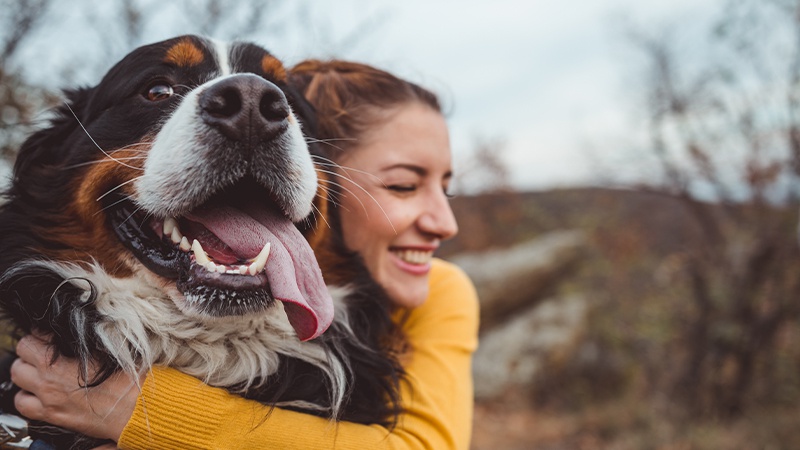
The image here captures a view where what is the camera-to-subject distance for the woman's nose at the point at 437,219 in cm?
254

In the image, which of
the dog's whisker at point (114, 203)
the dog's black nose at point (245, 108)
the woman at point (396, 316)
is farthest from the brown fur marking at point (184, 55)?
the woman at point (396, 316)

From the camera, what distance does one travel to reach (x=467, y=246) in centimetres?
1129

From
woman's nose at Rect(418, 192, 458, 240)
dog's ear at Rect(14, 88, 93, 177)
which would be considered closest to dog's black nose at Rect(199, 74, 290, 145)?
dog's ear at Rect(14, 88, 93, 177)

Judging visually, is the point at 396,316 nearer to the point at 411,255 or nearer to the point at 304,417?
the point at 411,255

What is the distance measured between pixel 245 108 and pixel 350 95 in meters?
1.04

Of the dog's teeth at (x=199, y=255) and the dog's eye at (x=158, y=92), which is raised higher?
the dog's eye at (x=158, y=92)

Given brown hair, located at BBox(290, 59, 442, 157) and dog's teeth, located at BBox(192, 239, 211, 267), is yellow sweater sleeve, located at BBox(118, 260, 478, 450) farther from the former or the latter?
brown hair, located at BBox(290, 59, 442, 157)

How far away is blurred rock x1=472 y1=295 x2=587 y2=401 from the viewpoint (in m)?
6.91

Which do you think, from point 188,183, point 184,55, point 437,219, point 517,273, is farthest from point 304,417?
point 517,273

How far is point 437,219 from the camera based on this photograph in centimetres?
255

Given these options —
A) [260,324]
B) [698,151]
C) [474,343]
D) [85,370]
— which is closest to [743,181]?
[698,151]

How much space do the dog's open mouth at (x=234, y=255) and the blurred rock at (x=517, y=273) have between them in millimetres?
6100

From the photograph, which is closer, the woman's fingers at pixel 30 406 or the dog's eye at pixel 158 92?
the woman's fingers at pixel 30 406

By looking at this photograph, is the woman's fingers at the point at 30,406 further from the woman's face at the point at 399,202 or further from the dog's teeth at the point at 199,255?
the woman's face at the point at 399,202
